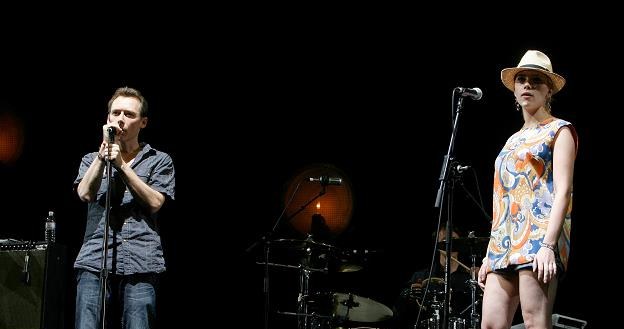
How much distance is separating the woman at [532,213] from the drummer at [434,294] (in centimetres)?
372

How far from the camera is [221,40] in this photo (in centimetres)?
713

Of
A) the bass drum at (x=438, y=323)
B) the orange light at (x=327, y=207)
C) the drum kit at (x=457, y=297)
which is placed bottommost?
the bass drum at (x=438, y=323)

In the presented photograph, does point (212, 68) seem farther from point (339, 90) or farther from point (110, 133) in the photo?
point (110, 133)

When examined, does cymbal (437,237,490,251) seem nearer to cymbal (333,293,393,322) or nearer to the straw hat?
cymbal (333,293,393,322)

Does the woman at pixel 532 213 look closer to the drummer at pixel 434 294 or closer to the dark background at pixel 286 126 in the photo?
the dark background at pixel 286 126

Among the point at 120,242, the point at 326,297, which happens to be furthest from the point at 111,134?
the point at 326,297

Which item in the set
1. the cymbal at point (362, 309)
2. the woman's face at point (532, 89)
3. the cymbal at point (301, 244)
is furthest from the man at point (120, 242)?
the cymbal at point (362, 309)

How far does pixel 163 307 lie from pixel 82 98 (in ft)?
6.20

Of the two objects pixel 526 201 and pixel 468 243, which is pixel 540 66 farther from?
pixel 468 243

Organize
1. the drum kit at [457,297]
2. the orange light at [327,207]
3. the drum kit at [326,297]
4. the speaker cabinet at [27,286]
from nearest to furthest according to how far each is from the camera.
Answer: the speaker cabinet at [27,286] < the drum kit at [457,297] < the drum kit at [326,297] < the orange light at [327,207]

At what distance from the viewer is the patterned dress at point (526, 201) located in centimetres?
285

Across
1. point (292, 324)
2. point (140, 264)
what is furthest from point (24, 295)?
point (292, 324)

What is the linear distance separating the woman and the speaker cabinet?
2.03 m

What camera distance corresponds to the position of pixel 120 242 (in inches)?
127
